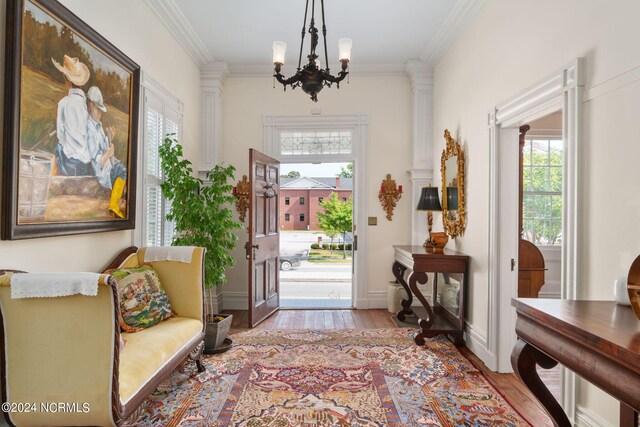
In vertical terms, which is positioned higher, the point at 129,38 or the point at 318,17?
the point at 318,17

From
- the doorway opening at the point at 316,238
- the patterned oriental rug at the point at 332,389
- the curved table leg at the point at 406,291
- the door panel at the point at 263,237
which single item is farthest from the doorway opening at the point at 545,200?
the door panel at the point at 263,237

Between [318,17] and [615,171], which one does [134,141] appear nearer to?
[318,17]

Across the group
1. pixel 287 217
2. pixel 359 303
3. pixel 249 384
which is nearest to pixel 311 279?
pixel 359 303

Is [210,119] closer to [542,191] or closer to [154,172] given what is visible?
[154,172]

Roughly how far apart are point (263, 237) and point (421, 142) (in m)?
2.45

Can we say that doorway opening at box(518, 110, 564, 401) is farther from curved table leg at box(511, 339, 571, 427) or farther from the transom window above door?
curved table leg at box(511, 339, 571, 427)

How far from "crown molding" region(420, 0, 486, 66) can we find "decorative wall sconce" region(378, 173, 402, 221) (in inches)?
63.2

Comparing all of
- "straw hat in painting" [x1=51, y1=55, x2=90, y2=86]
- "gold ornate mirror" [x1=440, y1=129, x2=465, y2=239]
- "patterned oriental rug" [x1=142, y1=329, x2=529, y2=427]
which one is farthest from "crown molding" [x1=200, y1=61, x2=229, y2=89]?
"patterned oriental rug" [x1=142, y1=329, x2=529, y2=427]

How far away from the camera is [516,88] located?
2.97m

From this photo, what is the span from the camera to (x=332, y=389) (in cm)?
288

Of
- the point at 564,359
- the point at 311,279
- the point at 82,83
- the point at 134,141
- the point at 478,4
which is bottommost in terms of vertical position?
the point at 311,279

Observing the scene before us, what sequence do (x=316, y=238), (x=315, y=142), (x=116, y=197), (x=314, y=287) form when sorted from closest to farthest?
(x=116, y=197) < (x=315, y=142) < (x=314, y=287) < (x=316, y=238)

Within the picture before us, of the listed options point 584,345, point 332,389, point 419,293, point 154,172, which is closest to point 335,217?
point 419,293

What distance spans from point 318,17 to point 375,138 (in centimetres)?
185
